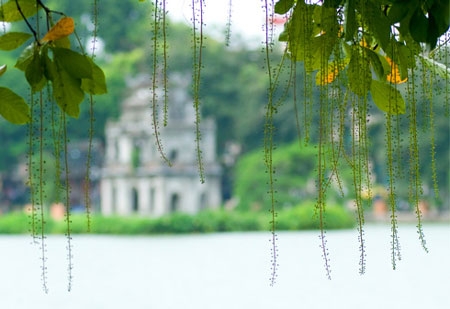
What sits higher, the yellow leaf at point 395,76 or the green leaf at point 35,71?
the yellow leaf at point 395,76

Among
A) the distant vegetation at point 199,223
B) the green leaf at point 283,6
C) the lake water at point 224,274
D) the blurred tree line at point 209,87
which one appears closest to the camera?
the green leaf at point 283,6

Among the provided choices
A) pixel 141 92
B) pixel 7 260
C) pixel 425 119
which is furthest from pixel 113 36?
pixel 425 119

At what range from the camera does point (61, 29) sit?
48cm

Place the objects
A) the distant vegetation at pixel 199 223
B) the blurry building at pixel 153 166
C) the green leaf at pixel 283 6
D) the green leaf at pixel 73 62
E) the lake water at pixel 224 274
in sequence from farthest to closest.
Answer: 1. the blurry building at pixel 153 166
2. the distant vegetation at pixel 199 223
3. the lake water at pixel 224 274
4. the green leaf at pixel 283 6
5. the green leaf at pixel 73 62

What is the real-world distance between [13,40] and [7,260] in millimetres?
9206

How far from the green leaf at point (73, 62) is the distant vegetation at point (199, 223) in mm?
10957

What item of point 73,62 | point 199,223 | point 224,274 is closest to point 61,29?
point 73,62

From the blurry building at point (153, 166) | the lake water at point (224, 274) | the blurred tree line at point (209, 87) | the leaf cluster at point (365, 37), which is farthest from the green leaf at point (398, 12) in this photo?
the blurry building at point (153, 166)

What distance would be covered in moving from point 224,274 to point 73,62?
7972mm

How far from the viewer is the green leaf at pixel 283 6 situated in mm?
590

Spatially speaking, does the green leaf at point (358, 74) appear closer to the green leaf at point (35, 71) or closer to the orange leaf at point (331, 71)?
the orange leaf at point (331, 71)

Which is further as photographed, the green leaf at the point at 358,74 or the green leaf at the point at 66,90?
the green leaf at the point at 358,74

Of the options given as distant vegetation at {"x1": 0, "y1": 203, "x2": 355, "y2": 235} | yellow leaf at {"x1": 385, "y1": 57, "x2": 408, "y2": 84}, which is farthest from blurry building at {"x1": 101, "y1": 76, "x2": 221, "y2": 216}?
yellow leaf at {"x1": 385, "y1": 57, "x2": 408, "y2": 84}

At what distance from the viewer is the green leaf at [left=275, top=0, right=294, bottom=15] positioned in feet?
1.94
